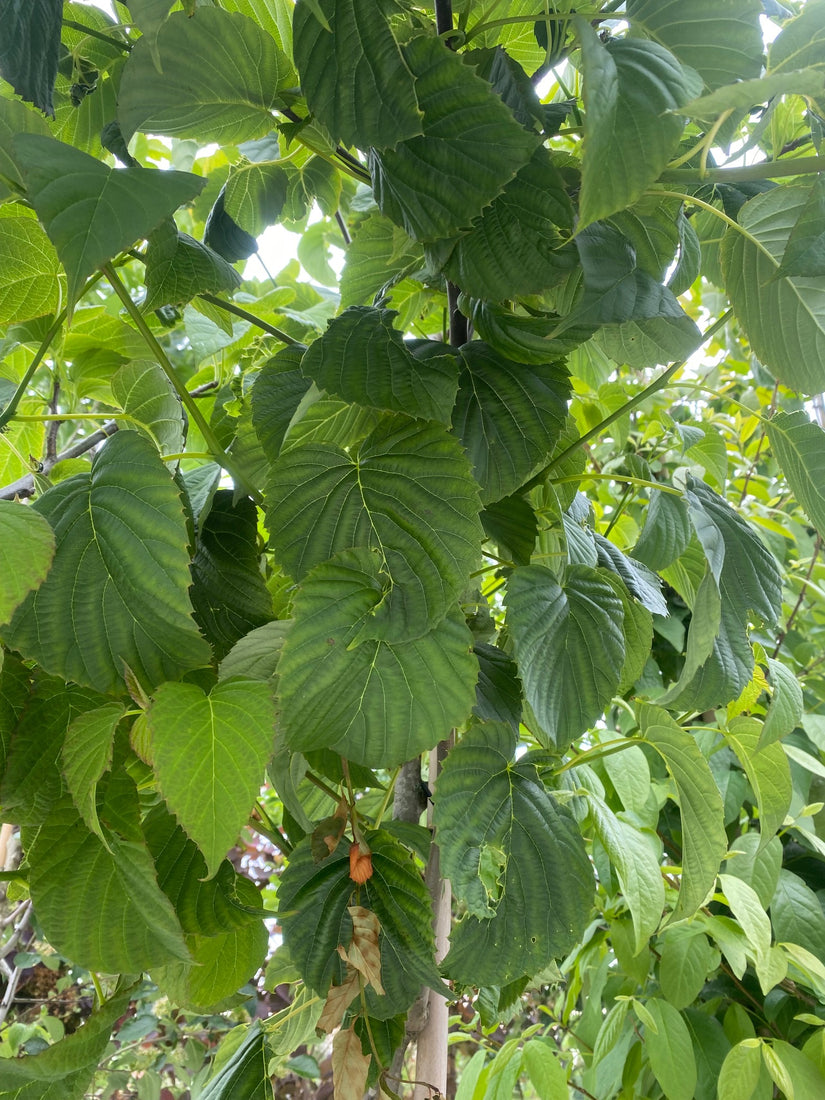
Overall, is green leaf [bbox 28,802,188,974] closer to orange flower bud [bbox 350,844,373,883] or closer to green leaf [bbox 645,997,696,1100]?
orange flower bud [bbox 350,844,373,883]

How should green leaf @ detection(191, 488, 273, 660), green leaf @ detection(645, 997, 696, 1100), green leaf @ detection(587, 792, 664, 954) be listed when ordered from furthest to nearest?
green leaf @ detection(645, 997, 696, 1100) → green leaf @ detection(587, 792, 664, 954) → green leaf @ detection(191, 488, 273, 660)

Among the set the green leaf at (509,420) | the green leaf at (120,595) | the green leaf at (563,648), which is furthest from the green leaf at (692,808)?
the green leaf at (120,595)

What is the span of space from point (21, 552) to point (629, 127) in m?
0.32

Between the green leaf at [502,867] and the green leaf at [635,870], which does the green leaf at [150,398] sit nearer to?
the green leaf at [502,867]

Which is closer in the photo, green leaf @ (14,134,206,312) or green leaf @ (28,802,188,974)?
green leaf @ (14,134,206,312)

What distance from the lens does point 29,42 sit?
36 cm

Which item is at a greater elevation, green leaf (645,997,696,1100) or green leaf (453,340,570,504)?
green leaf (453,340,570,504)

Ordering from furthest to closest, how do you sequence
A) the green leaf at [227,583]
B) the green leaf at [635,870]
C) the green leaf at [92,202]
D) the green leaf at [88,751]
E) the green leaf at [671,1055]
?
the green leaf at [671,1055] < the green leaf at [635,870] < the green leaf at [227,583] < the green leaf at [88,751] < the green leaf at [92,202]

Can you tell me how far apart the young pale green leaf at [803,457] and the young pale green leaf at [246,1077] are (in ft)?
1.77

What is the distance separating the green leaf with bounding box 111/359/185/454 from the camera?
1.74 ft

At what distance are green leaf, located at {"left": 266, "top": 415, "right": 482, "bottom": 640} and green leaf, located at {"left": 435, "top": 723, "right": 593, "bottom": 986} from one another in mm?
108

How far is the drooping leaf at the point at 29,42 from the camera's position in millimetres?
355

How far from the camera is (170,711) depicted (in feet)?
1.26

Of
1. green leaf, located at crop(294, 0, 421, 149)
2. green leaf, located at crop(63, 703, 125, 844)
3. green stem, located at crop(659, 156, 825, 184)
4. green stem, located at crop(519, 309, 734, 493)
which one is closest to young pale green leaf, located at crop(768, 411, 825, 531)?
green stem, located at crop(519, 309, 734, 493)
